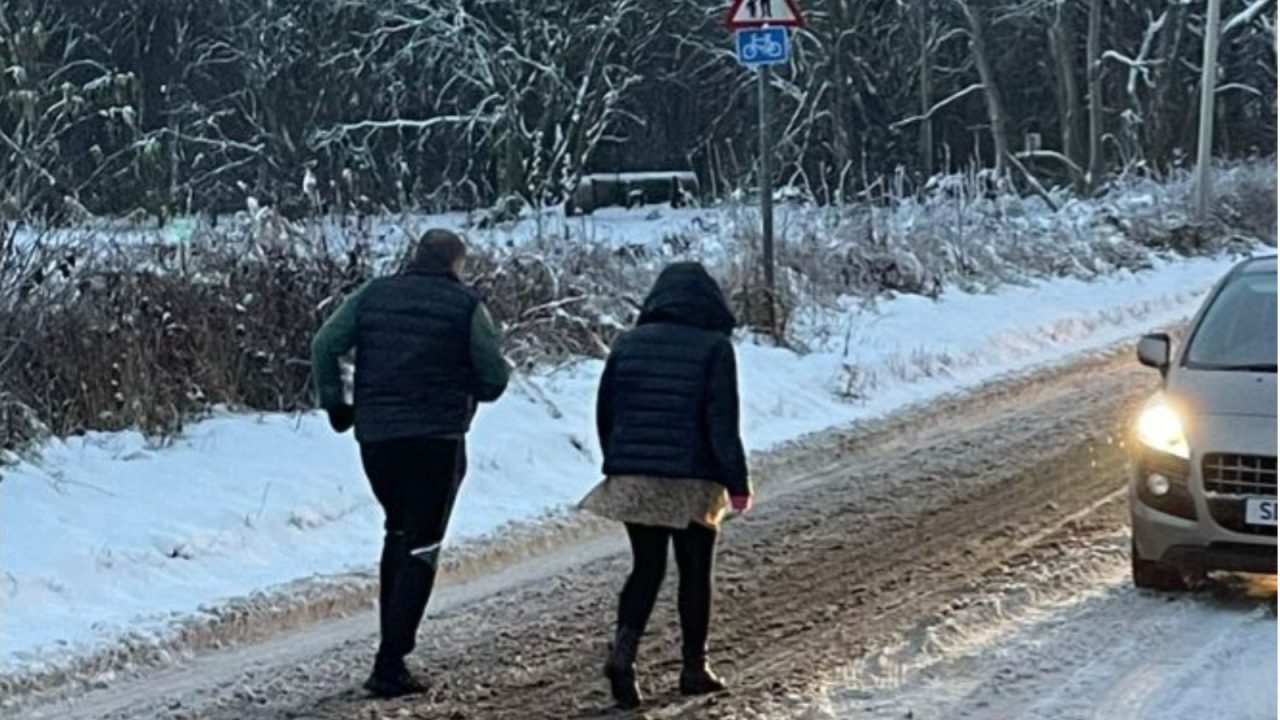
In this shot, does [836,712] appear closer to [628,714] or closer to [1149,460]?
[628,714]

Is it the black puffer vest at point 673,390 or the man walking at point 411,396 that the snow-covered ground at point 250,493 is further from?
the black puffer vest at point 673,390

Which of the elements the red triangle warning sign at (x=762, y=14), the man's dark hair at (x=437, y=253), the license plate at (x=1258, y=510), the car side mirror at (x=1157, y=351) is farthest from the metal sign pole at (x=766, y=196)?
the man's dark hair at (x=437, y=253)

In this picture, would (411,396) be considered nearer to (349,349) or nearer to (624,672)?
(349,349)

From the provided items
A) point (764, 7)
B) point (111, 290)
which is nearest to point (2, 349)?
point (111, 290)

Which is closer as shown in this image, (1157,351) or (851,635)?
(851,635)

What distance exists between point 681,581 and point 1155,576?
2.62m

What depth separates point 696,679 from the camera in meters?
7.09

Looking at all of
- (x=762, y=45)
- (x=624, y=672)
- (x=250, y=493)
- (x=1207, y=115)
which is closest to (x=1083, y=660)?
(x=624, y=672)

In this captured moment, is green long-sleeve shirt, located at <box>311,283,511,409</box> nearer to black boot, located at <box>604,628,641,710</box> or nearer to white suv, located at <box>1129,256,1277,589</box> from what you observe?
black boot, located at <box>604,628,641,710</box>

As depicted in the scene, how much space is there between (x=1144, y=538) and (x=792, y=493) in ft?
11.5

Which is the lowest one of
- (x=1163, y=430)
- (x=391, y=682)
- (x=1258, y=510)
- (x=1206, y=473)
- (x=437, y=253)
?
(x=391, y=682)

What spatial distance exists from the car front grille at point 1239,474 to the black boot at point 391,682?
11.7 ft

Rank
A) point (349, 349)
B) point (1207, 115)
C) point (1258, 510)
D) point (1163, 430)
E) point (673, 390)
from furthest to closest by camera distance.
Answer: point (1207, 115), point (1163, 430), point (1258, 510), point (349, 349), point (673, 390)

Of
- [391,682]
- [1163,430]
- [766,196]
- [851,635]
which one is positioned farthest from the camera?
[766,196]
